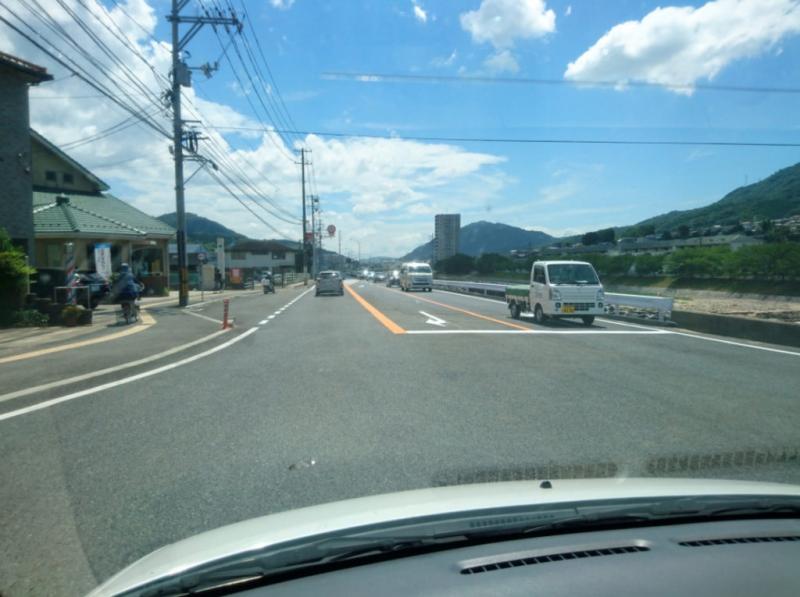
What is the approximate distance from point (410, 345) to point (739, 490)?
11164mm

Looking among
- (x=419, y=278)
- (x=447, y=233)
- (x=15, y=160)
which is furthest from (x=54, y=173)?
(x=447, y=233)

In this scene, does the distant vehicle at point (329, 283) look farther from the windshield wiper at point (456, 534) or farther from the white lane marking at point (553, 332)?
the windshield wiper at point (456, 534)

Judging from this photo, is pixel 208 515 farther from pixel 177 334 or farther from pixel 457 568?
pixel 177 334

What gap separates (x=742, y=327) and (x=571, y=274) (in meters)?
5.13

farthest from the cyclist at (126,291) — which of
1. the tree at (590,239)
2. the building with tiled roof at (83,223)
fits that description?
the tree at (590,239)

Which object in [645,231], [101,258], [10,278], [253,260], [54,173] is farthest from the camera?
[253,260]

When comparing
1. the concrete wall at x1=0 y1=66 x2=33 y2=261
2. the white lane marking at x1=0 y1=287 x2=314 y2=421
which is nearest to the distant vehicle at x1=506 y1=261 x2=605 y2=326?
the white lane marking at x1=0 y1=287 x2=314 y2=421

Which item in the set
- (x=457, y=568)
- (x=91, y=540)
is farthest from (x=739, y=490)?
(x=91, y=540)

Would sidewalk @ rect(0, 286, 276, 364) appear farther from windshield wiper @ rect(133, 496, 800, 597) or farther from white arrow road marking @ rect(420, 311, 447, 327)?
windshield wiper @ rect(133, 496, 800, 597)

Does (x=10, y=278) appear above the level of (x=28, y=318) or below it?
above

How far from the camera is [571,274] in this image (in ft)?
67.7

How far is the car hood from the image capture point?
2643 mm

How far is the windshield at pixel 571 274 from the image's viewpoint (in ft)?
66.7

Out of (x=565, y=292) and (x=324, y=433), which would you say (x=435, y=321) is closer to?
(x=565, y=292)
